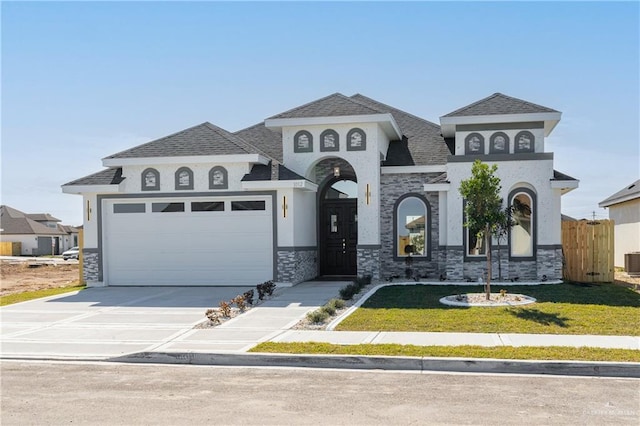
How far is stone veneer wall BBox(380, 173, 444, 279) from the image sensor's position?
19297 mm

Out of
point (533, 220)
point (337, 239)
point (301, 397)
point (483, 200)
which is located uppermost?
point (483, 200)

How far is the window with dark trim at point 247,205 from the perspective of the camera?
18.4m

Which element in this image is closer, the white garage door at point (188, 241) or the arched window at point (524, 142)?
the arched window at point (524, 142)

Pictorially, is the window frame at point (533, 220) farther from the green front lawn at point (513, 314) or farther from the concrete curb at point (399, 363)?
the concrete curb at point (399, 363)

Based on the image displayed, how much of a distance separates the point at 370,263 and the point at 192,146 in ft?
22.5

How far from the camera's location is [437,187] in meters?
18.5

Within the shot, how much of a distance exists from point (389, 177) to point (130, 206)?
8567mm

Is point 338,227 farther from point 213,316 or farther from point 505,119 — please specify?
point 213,316

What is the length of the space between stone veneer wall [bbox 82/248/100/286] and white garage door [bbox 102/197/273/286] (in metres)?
0.29

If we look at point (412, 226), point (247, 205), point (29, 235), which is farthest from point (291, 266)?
point (29, 235)

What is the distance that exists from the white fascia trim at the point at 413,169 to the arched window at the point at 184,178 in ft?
20.4

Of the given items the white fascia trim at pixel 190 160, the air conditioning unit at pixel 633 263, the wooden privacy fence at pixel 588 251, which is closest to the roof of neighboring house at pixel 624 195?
the air conditioning unit at pixel 633 263

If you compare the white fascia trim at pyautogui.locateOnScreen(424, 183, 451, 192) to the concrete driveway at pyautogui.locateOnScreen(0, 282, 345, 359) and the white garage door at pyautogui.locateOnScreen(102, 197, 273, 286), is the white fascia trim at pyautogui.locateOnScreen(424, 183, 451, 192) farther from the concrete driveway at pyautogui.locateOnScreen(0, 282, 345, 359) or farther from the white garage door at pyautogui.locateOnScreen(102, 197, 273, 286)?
the white garage door at pyautogui.locateOnScreen(102, 197, 273, 286)

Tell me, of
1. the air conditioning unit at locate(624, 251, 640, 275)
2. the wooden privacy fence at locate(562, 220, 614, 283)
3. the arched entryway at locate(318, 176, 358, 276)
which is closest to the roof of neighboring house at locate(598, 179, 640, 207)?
the air conditioning unit at locate(624, 251, 640, 275)
